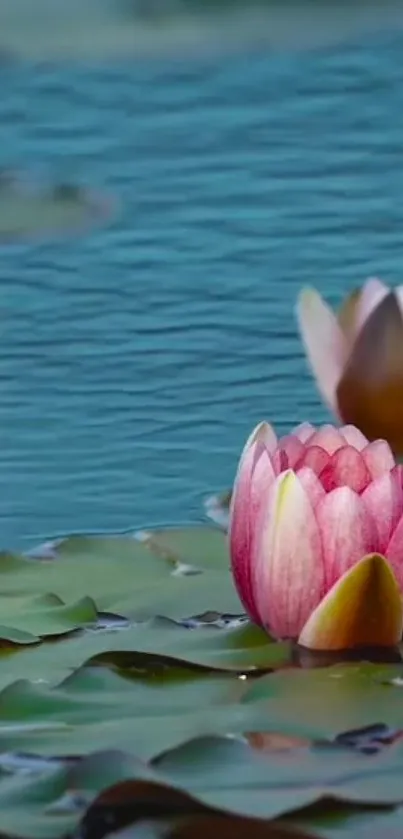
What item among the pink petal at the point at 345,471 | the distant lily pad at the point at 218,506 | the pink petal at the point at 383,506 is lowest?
the distant lily pad at the point at 218,506

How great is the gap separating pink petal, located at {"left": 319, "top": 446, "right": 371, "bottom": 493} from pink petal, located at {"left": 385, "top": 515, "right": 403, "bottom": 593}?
49 millimetres

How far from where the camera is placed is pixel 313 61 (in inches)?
129

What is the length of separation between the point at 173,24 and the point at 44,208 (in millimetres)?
1158

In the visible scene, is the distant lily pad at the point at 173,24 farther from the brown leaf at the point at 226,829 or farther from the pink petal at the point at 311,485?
the brown leaf at the point at 226,829

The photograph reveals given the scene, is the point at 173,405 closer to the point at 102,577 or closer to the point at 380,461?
the point at 102,577

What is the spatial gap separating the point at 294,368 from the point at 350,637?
81 cm

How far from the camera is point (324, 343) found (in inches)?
72.4

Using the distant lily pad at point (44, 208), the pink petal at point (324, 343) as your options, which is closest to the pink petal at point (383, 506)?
the pink petal at point (324, 343)

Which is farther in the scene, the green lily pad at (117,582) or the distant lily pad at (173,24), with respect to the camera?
the distant lily pad at (173,24)

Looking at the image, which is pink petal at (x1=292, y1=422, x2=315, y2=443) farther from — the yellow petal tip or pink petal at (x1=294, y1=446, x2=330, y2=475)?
the yellow petal tip

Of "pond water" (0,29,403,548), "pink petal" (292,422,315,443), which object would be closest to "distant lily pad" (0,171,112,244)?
"pond water" (0,29,403,548)

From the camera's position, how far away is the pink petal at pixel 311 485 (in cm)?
138

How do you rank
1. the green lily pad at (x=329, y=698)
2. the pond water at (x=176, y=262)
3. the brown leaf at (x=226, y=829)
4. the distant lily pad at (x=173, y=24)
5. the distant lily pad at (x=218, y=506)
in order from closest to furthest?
1. the brown leaf at (x=226, y=829)
2. the green lily pad at (x=329, y=698)
3. the distant lily pad at (x=218, y=506)
4. the pond water at (x=176, y=262)
5. the distant lily pad at (x=173, y=24)

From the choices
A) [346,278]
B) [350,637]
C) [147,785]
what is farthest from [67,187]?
[147,785]
